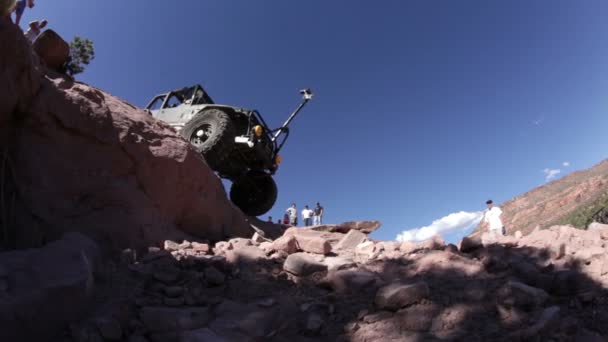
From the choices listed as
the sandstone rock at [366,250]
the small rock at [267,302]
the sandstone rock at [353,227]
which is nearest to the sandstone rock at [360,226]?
the sandstone rock at [353,227]

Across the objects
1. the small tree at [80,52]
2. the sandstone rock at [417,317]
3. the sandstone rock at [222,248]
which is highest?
the small tree at [80,52]

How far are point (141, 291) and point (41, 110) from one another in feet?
7.65

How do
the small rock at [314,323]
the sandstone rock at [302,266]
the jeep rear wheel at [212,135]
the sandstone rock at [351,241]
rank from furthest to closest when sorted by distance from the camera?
the jeep rear wheel at [212,135]
the sandstone rock at [351,241]
the sandstone rock at [302,266]
the small rock at [314,323]

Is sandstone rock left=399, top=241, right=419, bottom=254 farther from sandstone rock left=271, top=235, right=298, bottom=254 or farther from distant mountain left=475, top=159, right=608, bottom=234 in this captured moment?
distant mountain left=475, top=159, right=608, bottom=234

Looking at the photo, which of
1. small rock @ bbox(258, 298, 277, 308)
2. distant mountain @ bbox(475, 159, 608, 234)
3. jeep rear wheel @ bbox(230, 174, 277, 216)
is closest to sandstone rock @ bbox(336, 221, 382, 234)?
jeep rear wheel @ bbox(230, 174, 277, 216)

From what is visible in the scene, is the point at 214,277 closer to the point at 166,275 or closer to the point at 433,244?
the point at 166,275

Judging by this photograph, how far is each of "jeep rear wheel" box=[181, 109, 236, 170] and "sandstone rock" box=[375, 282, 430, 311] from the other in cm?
507

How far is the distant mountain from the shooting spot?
2056 centimetres

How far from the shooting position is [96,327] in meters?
→ 1.91

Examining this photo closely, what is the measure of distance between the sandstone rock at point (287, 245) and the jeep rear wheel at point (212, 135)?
3659 mm

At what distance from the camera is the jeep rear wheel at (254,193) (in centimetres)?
849

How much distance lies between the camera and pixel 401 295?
7.23 ft

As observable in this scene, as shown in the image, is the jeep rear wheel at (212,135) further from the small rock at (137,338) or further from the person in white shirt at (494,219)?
the person in white shirt at (494,219)

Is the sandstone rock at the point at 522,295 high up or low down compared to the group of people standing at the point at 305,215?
down
